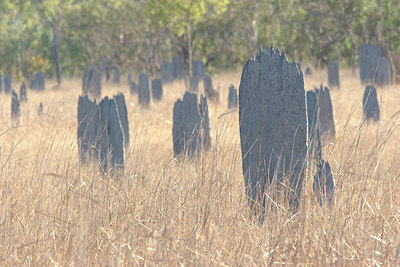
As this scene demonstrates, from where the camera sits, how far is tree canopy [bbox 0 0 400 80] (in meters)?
21.5

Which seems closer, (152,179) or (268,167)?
(268,167)

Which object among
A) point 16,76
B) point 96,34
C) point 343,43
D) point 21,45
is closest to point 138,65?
point 96,34

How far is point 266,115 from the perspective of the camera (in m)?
3.15

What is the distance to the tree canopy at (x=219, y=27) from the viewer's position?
21.5m

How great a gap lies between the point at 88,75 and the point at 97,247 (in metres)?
13.1

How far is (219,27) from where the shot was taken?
2520 cm

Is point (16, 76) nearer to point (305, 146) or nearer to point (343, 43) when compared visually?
point (343, 43)

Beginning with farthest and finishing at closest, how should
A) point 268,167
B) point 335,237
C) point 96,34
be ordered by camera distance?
1. point 96,34
2. point 268,167
3. point 335,237

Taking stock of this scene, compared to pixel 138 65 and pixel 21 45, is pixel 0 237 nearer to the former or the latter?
pixel 138 65

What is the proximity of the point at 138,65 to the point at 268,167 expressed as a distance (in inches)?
1136

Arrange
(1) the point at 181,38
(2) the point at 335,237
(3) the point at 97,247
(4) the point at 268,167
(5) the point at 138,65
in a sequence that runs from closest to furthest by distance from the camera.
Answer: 1. (2) the point at 335,237
2. (3) the point at 97,247
3. (4) the point at 268,167
4. (1) the point at 181,38
5. (5) the point at 138,65

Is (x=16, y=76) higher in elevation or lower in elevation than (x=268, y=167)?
lower

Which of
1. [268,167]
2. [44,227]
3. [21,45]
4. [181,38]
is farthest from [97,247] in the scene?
[21,45]

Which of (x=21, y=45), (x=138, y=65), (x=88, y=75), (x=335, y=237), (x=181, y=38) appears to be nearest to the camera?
(x=335, y=237)
